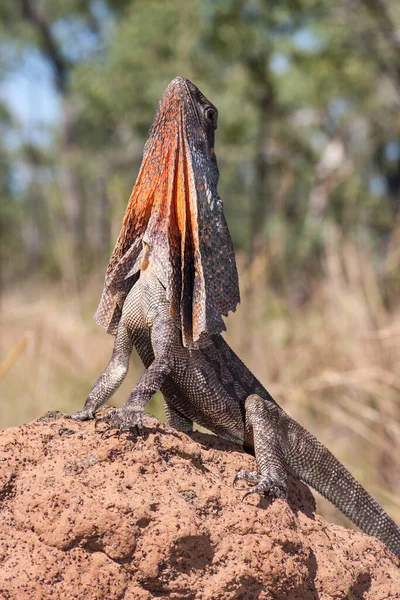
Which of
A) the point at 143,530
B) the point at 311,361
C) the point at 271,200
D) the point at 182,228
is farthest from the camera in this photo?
the point at 271,200

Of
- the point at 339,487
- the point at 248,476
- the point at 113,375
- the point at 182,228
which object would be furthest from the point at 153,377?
the point at 339,487

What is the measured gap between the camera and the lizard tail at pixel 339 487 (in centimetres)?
330

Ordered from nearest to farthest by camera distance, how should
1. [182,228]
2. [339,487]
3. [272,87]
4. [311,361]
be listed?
1. [182,228]
2. [339,487]
3. [311,361]
4. [272,87]

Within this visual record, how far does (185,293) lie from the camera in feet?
10.0

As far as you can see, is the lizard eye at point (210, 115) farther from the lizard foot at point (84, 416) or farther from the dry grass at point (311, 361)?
the dry grass at point (311, 361)

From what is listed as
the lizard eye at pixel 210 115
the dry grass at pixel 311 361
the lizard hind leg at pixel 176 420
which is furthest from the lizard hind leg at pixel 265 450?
the dry grass at pixel 311 361

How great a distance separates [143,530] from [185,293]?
3.49 ft

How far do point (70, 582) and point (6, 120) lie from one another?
30748 mm

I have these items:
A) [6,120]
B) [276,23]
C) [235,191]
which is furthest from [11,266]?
[235,191]

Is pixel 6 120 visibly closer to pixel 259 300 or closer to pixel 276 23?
pixel 276 23

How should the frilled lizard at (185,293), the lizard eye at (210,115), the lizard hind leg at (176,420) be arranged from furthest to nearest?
the lizard hind leg at (176,420) < the lizard eye at (210,115) < the frilled lizard at (185,293)

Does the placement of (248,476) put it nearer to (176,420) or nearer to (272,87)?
(176,420)

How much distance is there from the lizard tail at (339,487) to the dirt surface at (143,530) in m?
0.57

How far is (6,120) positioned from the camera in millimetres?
30719
